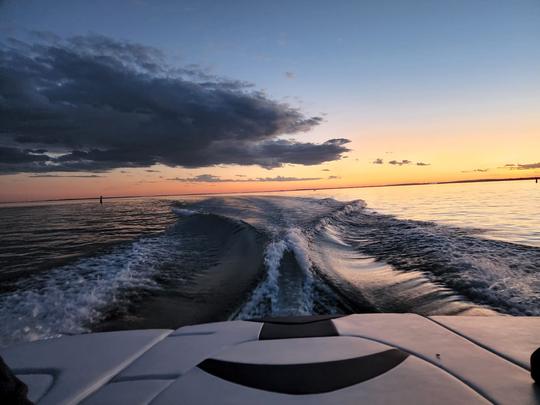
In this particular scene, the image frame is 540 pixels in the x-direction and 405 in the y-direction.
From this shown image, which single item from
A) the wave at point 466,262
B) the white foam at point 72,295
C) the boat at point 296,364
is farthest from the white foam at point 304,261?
the white foam at point 72,295

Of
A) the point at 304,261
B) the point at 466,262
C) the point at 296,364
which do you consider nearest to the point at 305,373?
the point at 296,364

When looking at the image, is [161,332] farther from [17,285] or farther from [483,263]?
[483,263]

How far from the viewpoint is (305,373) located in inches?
70.8

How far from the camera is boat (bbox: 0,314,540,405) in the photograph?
1.63 m

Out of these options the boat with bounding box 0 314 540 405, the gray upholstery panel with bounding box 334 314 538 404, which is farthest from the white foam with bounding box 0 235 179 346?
the gray upholstery panel with bounding box 334 314 538 404

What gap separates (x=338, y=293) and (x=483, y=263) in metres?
3.60

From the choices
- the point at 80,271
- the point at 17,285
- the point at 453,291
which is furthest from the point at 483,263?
the point at 17,285

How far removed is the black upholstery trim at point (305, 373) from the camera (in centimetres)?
169

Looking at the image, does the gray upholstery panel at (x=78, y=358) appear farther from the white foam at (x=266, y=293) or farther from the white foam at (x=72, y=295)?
the white foam at (x=266, y=293)

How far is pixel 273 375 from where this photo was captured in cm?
180

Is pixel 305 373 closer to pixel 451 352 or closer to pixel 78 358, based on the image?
pixel 451 352

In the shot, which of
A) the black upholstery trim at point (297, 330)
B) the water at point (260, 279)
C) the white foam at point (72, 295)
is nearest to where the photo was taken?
the black upholstery trim at point (297, 330)

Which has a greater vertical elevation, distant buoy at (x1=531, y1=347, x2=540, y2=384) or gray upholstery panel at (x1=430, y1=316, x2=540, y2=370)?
distant buoy at (x1=531, y1=347, x2=540, y2=384)

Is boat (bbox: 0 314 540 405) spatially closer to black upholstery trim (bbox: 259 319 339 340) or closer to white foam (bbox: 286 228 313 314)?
black upholstery trim (bbox: 259 319 339 340)
